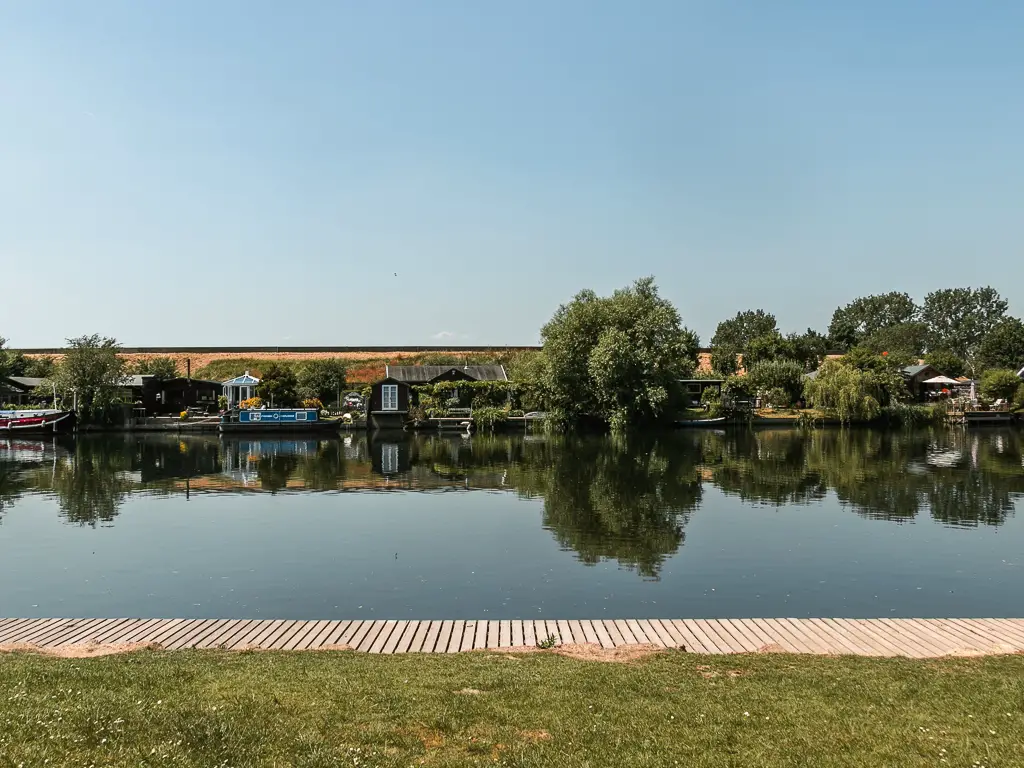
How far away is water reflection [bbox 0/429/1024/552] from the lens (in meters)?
24.9

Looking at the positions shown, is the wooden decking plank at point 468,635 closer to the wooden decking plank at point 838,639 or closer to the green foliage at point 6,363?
the wooden decking plank at point 838,639

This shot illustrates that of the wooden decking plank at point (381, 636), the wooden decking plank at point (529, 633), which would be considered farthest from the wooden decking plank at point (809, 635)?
the wooden decking plank at point (381, 636)

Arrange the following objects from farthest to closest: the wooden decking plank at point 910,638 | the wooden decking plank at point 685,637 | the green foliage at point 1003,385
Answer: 1. the green foliage at point 1003,385
2. the wooden decking plank at point 685,637
3. the wooden decking plank at point 910,638

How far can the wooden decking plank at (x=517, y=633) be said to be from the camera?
38.5ft

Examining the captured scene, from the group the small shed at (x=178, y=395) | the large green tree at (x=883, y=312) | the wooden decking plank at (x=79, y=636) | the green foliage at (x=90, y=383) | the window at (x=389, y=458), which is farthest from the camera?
the large green tree at (x=883, y=312)

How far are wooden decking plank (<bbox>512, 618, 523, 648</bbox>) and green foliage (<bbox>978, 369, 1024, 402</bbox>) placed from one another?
77.1m

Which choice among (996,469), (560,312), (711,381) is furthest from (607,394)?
(996,469)

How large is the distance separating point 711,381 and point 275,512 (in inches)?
2381

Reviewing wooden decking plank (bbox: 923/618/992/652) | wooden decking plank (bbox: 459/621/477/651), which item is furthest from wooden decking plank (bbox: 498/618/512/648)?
wooden decking plank (bbox: 923/618/992/652)

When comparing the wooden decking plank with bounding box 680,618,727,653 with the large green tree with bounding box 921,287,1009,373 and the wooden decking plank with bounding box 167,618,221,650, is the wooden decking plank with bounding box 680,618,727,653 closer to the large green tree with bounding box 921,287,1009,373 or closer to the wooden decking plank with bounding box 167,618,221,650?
the wooden decking plank with bounding box 167,618,221,650

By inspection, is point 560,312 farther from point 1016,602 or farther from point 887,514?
point 1016,602

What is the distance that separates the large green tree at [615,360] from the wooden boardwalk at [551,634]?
46.7m

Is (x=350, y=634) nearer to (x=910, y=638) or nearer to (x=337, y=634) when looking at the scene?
(x=337, y=634)

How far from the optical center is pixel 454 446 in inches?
2056
